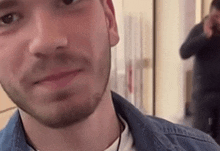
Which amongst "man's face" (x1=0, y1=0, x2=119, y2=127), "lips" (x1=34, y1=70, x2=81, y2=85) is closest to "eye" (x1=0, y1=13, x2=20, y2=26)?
"man's face" (x1=0, y1=0, x2=119, y2=127)

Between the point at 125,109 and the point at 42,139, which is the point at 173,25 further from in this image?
the point at 42,139

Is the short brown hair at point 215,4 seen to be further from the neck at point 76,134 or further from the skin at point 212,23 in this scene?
the neck at point 76,134

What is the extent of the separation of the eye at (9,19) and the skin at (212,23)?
69 cm

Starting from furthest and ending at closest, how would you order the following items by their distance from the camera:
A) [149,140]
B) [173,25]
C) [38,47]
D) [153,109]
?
[173,25] < [153,109] < [149,140] < [38,47]

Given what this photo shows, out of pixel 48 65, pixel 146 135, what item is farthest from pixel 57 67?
pixel 146 135

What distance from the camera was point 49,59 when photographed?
37 cm

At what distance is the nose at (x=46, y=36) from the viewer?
0.36 m

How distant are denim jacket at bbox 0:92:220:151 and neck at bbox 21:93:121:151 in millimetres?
25

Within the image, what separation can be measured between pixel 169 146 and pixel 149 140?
0.15 ft

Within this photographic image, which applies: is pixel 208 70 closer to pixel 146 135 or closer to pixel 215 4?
pixel 215 4

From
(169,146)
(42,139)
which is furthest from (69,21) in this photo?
(169,146)

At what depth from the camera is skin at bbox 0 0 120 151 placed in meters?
0.37

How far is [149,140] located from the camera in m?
0.50

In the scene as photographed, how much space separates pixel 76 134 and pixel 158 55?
2.42 feet
